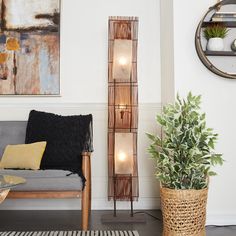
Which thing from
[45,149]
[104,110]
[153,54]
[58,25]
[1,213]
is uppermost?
[58,25]

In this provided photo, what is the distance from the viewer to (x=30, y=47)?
136 inches

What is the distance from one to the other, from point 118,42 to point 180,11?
59 cm

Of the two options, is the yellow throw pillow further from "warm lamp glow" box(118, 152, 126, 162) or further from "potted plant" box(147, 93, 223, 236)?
"potted plant" box(147, 93, 223, 236)

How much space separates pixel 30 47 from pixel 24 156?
1.20 m

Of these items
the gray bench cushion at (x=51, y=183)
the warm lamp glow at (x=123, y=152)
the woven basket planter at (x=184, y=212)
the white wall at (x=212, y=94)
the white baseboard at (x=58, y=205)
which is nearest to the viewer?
the woven basket planter at (x=184, y=212)

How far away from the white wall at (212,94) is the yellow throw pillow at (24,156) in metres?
1.27

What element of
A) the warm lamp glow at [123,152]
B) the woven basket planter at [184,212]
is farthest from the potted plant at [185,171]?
the warm lamp glow at [123,152]

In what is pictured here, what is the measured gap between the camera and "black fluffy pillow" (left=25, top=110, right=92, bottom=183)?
295 cm

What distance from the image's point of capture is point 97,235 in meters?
2.35

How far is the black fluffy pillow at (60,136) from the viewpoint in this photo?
295 cm

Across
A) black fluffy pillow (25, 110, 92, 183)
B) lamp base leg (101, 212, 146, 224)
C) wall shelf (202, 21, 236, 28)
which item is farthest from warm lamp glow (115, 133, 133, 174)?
wall shelf (202, 21, 236, 28)

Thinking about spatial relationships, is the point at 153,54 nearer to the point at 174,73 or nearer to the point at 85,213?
the point at 174,73

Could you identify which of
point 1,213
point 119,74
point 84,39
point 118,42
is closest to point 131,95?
point 119,74

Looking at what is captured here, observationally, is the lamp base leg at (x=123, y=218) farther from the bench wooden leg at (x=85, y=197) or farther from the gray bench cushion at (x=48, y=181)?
the gray bench cushion at (x=48, y=181)
